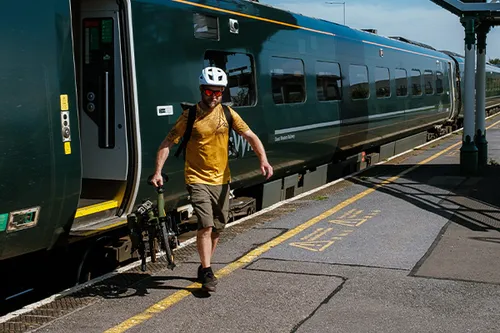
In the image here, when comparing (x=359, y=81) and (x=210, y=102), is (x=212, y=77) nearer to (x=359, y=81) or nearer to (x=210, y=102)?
(x=210, y=102)

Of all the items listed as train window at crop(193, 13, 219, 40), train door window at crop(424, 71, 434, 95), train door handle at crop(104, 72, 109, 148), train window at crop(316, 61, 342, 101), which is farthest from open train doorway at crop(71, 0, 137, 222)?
train door window at crop(424, 71, 434, 95)

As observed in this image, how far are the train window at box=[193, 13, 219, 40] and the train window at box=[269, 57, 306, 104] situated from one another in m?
1.66

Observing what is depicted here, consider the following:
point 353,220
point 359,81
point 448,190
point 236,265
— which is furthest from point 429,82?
point 236,265

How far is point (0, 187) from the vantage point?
4762mm

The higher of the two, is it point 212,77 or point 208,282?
point 212,77

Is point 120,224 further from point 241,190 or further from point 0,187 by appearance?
point 241,190

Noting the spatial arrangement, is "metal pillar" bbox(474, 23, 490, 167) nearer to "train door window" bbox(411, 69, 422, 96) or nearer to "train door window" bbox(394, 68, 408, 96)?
"train door window" bbox(394, 68, 408, 96)

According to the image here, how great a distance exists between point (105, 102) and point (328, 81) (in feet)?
19.2

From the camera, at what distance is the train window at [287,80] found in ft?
30.9

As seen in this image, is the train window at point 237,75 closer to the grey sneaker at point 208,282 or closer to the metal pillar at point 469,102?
the grey sneaker at point 208,282

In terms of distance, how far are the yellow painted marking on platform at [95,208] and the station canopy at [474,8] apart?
7958mm

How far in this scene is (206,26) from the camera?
7555 millimetres

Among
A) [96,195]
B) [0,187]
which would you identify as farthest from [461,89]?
[0,187]

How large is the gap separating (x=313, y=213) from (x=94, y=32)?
3.88 meters
